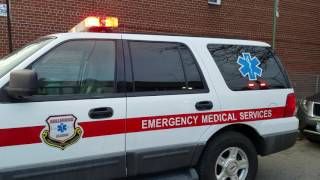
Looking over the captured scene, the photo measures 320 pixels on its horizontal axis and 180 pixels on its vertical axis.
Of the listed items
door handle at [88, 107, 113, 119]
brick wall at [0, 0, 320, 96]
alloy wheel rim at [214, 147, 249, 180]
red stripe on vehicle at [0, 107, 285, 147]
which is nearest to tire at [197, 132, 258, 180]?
alloy wheel rim at [214, 147, 249, 180]

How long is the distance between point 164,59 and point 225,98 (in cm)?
83

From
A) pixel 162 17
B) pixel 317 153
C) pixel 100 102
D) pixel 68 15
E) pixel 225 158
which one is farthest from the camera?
pixel 162 17

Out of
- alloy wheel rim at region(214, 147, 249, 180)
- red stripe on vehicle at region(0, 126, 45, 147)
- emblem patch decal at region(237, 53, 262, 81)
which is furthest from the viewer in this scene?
emblem patch decal at region(237, 53, 262, 81)

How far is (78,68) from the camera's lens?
153 inches

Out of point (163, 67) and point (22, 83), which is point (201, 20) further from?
point (22, 83)

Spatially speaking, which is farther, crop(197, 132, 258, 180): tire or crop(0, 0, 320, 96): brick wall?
crop(0, 0, 320, 96): brick wall

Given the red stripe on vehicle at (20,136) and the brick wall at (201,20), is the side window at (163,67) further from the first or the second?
the brick wall at (201,20)

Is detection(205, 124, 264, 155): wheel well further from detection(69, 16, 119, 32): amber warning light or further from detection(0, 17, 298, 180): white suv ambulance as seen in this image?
detection(69, 16, 119, 32): amber warning light

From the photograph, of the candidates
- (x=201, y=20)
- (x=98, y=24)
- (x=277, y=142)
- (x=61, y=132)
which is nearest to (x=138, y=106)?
(x=61, y=132)

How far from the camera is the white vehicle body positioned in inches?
138

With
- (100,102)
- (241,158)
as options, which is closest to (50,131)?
(100,102)

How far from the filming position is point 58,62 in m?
3.80

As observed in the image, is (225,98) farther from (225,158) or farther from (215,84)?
(225,158)

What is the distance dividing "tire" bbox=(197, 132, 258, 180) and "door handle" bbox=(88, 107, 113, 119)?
1318mm
